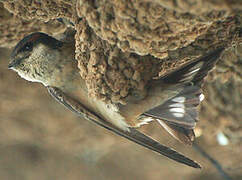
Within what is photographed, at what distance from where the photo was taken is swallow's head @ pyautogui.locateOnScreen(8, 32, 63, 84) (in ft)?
7.35

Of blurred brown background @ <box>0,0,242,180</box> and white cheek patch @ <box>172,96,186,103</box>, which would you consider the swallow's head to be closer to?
blurred brown background @ <box>0,0,242,180</box>

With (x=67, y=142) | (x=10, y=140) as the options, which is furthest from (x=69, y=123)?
(x=10, y=140)

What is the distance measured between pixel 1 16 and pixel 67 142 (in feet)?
8.49

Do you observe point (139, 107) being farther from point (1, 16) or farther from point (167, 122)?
point (1, 16)

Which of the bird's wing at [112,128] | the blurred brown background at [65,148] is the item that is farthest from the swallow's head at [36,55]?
the blurred brown background at [65,148]

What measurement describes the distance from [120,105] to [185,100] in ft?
1.10

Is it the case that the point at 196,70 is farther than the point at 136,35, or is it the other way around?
the point at 196,70

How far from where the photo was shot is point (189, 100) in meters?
1.97

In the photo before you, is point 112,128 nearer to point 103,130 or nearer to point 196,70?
point 196,70

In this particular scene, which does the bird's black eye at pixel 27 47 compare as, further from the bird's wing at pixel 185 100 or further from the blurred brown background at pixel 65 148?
the blurred brown background at pixel 65 148

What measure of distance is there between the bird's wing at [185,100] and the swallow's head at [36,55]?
1.83ft

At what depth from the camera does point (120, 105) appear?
2.14 metres

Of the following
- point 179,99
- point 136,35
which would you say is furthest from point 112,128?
point 136,35

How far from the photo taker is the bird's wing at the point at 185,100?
6.05 feet
